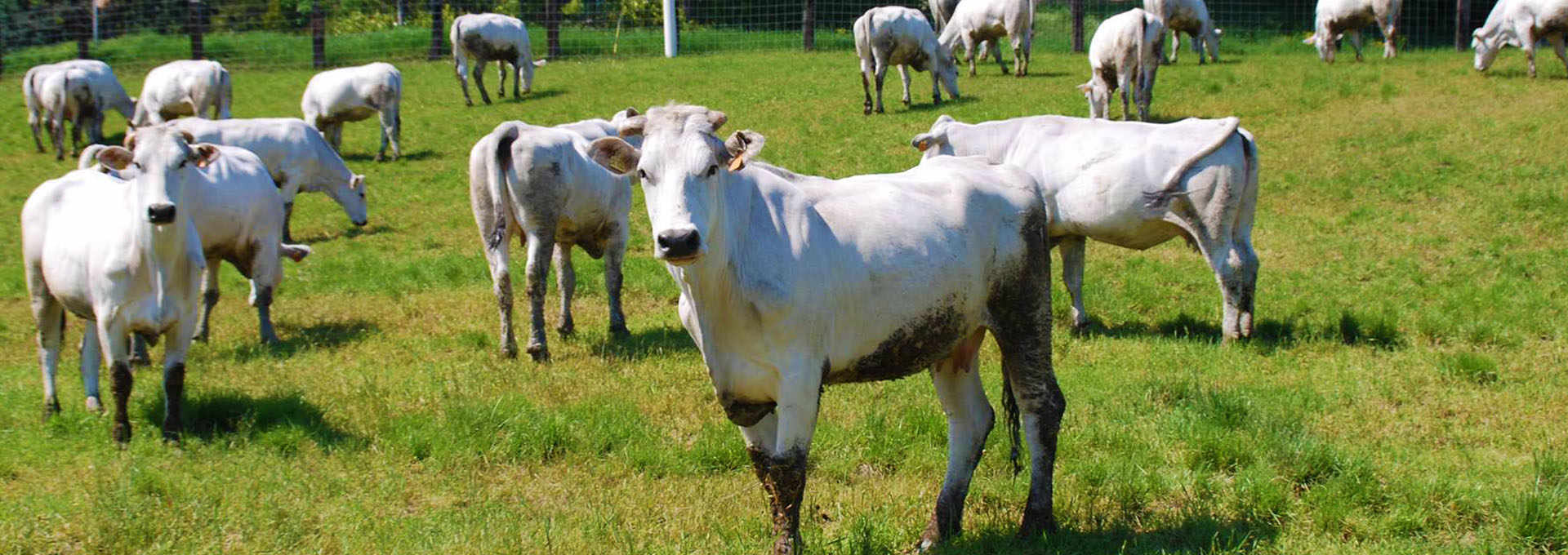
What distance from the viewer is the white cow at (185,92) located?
2081cm

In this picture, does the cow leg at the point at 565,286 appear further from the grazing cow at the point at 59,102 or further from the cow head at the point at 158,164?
the grazing cow at the point at 59,102

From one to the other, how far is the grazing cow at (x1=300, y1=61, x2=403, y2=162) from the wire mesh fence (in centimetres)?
917

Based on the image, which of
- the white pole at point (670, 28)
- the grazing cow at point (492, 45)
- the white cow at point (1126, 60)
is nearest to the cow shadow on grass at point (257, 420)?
the white cow at point (1126, 60)

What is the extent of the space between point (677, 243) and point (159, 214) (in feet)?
13.3

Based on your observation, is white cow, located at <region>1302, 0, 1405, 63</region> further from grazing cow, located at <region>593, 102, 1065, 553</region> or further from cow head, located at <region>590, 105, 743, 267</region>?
cow head, located at <region>590, 105, 743, 267</region>

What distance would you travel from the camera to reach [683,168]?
15.0ft

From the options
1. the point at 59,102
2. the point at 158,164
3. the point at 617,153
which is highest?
the point at 59,102

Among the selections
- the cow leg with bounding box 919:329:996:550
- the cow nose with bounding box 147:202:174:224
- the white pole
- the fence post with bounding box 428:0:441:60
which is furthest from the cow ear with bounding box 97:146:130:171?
the fence post with bounding box 428:0:441:60

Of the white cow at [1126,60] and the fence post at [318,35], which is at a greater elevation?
the fence post at [318,35]

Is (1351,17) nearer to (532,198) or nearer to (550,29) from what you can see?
(550,29)

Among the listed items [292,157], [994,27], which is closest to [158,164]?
[292,157]

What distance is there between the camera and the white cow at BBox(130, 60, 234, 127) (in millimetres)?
20812

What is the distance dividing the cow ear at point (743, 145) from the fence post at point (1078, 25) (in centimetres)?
2396

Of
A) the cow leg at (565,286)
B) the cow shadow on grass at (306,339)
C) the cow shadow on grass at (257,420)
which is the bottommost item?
the cow shadow on grass at (306,339)
